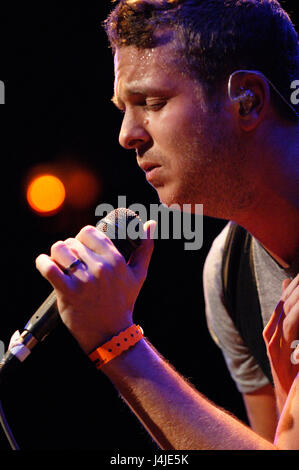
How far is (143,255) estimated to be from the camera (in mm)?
1243

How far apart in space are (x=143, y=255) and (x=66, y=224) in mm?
1782

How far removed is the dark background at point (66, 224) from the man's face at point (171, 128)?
1433 mm

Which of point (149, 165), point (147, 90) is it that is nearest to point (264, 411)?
point (149, 165)

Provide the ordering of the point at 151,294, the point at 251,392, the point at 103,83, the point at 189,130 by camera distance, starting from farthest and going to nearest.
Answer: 1. the point at 151,294
2. the point at 103,83
3. the point at 251,392
4. the point at 189,130

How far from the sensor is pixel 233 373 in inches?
89.2

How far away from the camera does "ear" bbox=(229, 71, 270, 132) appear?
4.69 ft

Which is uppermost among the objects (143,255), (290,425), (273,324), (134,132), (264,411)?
(134,132)

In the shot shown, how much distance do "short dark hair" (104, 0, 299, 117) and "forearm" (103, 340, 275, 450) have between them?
88 centimetres

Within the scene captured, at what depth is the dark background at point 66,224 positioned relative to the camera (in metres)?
2.69

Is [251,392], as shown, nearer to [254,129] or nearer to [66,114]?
[254,129]

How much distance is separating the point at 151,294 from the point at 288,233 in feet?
5.29

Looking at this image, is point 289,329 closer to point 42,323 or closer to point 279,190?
point 279,190

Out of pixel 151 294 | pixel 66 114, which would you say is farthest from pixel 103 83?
pixel 151 294
